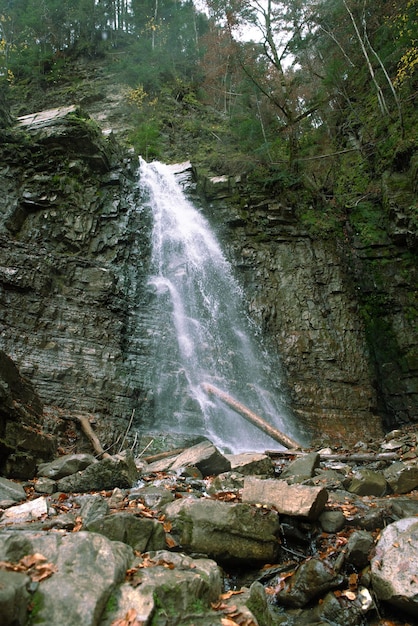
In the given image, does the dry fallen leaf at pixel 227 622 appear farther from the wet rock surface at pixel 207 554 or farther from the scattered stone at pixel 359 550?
the scattered stone at pixel 359 550

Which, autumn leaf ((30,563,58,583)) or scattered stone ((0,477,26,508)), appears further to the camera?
scattered stone ((0,477,26,508))

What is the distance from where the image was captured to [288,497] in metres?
4.33

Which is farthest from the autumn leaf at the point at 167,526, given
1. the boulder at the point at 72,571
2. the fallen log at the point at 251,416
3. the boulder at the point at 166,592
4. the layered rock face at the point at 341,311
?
the layered rock face at the point at 341,311

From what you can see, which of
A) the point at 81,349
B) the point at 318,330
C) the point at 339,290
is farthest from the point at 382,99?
the point at 81,349

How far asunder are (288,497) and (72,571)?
2684 millimetres

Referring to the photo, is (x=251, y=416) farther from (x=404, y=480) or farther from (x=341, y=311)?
(x=341, y=311)

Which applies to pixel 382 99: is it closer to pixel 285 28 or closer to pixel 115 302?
pixel 285 28

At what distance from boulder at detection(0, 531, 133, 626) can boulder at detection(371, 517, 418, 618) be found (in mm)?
2058

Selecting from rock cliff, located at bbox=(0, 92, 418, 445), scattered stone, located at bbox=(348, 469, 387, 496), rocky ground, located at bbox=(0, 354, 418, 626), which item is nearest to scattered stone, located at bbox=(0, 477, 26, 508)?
rocky ground, located at bbox=(0, 354, 418, 626)

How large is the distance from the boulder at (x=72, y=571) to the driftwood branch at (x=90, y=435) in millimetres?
6046

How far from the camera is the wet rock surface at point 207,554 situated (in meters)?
2.21

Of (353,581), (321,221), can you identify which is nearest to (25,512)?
(353,581)

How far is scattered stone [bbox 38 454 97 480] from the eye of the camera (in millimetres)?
5809

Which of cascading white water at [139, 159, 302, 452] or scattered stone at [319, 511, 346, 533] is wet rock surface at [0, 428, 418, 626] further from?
cascading white water at [139, 159, 302, 452]
